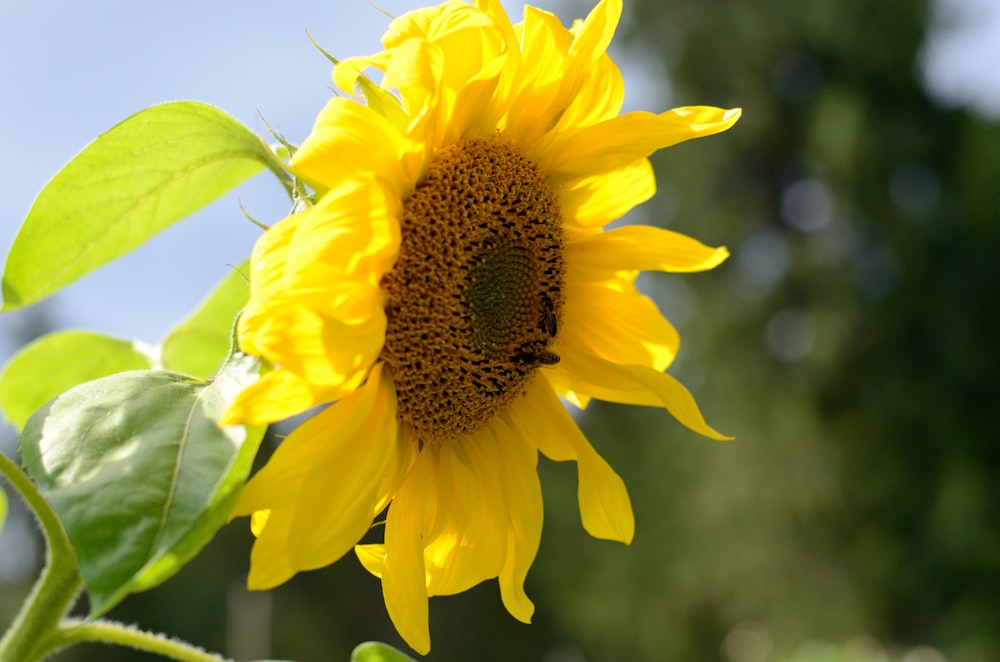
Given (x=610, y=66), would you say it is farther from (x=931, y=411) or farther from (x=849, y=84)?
(x=849, y=84)

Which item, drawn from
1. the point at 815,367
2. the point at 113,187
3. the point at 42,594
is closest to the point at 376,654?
the point at 42,594

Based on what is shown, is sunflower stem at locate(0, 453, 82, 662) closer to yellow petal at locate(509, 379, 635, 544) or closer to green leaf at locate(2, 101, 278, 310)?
green leaf at locate(2, 101, 278, 310)

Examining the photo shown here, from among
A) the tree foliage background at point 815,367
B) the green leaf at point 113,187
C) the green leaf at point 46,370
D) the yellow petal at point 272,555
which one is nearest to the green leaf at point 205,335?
the green leaf at point 46,370

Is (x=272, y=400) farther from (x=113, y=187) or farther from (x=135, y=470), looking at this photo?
(x=113, y=187)

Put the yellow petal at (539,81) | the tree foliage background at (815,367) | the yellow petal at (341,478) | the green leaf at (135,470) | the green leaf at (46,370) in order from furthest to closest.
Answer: the tree foliage background at (815,367), the green leaf at (46,370), the yellow petal at (539,81), the yellow petal at (341,478), the green leaf at (135,470)

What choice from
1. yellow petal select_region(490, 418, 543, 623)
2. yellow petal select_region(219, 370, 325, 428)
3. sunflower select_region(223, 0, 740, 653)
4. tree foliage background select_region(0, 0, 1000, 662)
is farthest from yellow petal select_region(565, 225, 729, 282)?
tree foliage background select_region(0, 0, 1000, 662)

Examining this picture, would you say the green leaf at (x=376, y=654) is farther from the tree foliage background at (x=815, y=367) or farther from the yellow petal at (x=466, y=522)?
the tree foliage background at (x=815, y=367)
